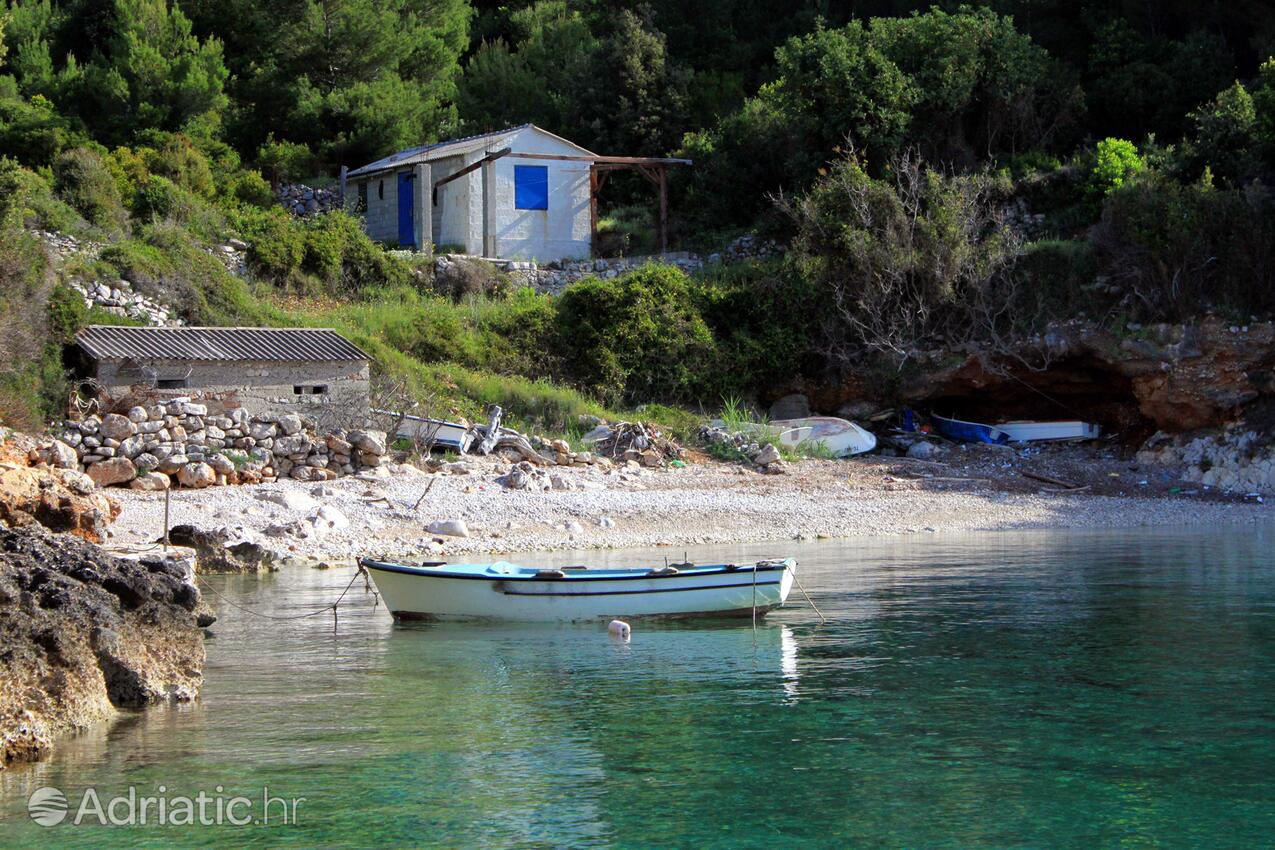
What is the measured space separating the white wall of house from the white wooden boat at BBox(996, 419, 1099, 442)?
1397cm

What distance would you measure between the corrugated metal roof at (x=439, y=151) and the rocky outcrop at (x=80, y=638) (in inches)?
1042

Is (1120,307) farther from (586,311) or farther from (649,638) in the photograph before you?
(649,638)

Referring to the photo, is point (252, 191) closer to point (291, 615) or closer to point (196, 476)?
point (196, 476)

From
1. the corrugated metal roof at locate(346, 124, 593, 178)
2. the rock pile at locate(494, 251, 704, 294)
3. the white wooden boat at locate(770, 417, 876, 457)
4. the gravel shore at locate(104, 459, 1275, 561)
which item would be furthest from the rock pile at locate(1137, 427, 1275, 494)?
the corrugated metal roof at locate(346, 124, 593, 178)

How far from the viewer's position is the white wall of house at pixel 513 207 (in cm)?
3778

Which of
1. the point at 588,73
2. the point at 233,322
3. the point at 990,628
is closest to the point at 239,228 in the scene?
the point at 233,322

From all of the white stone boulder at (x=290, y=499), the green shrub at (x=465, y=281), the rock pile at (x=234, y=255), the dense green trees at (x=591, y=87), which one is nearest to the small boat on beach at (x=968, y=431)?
the green shrub at (x=465, y=281)

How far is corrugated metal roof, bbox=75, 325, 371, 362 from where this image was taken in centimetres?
2484

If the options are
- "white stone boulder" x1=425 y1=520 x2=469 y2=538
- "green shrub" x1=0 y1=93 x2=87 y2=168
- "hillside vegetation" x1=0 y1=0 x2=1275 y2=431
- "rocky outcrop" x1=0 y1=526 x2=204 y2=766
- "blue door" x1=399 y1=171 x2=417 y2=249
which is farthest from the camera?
"blue door" x1=399 y1=171 x2=417 y2=249

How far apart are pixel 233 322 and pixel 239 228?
5.65 meters

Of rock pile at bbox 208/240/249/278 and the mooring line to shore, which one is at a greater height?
rock pile at bbox 208/240/249/278

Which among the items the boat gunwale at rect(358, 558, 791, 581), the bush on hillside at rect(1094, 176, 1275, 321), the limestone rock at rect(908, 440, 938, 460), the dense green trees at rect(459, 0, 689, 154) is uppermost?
the dense green trees at rect(459, 0, 689, 154)

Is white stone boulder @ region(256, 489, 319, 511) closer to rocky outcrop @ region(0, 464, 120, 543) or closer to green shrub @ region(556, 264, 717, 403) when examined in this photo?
rocky outcrop @ region(0, 464, 120, 543)

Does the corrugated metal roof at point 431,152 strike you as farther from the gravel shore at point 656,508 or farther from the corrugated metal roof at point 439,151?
the gravel shore at point 656,508
